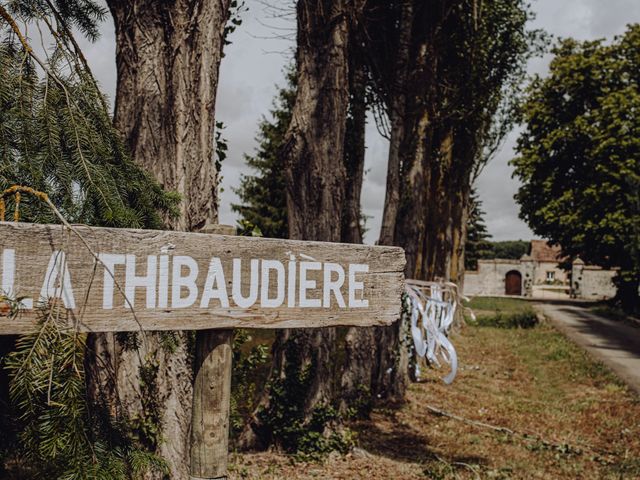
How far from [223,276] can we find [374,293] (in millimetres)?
649

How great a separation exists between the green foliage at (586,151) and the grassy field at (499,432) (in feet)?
46.3

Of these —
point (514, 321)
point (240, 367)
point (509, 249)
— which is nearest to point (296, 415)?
point (240, 367)

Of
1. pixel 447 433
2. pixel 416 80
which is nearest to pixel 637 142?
pixel 416 80

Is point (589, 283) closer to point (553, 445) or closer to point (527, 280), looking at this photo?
point (527, 280)

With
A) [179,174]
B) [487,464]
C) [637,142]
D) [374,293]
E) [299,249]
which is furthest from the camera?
[637,142]

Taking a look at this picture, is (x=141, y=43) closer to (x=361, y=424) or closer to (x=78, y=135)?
(x=78, y=135)

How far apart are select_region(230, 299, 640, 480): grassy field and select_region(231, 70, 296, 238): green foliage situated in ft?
47.5

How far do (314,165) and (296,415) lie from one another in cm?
246

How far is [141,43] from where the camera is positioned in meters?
3.50

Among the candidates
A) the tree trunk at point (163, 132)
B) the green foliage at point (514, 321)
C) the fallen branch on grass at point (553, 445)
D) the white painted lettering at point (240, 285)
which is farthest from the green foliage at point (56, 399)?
the green foliage at point (514, 321)

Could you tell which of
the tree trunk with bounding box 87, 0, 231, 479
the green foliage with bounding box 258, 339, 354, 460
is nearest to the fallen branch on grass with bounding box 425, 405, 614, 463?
the green foliage with bounding box 258, 339, 354, 460

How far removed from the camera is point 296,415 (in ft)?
20.7

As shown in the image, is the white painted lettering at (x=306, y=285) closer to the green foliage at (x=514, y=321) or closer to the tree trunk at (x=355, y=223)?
the tree trunk at (x=355, y=223)

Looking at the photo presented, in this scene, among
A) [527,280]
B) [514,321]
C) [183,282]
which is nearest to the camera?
[183,282]
